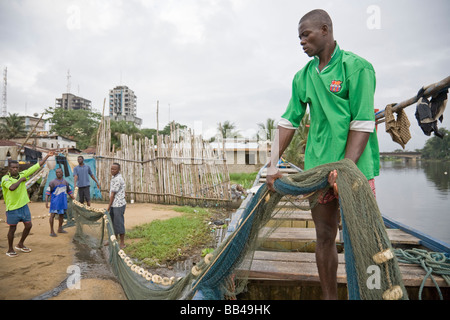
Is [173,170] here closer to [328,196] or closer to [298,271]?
[298,271]

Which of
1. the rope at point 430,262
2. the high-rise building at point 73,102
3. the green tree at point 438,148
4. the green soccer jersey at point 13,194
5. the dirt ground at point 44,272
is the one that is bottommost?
the dirt ground at point 44,272

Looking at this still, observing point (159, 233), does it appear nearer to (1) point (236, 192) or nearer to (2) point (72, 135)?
(1) point (236, 192)

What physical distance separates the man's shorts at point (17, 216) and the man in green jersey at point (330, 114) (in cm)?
499

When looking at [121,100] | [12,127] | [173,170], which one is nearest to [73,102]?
[121,100]

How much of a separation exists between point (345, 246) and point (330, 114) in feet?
2.52

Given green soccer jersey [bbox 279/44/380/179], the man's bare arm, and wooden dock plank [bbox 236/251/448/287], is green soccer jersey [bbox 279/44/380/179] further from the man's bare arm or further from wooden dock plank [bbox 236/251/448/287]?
wooden dock plank [bbox 236/251/448/287]

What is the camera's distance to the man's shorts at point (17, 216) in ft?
15.0

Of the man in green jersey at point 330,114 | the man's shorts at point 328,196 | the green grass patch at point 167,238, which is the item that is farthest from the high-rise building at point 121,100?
the man's shorts at point 328,196

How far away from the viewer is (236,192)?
34.7 feet

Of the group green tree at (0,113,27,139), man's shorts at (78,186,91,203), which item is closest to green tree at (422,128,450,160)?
man's shorts at (78,186,91,203)

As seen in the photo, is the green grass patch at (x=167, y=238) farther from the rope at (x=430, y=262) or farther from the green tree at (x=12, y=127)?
the green tree at (x=12, y=127)

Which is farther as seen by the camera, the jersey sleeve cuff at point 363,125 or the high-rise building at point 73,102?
the high-rise building at point 73,102

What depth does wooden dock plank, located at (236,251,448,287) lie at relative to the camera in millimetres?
2092
